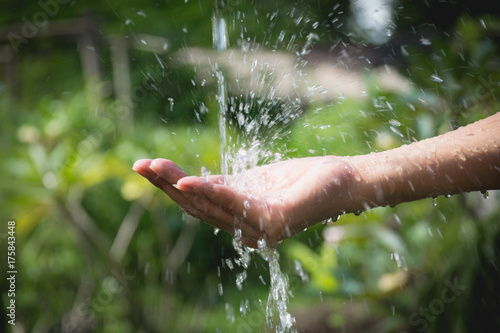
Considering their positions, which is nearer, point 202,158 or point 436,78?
point 436,78

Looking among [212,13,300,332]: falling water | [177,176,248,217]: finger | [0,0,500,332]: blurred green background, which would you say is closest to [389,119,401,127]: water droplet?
[0,0,500,332]: blurred green background

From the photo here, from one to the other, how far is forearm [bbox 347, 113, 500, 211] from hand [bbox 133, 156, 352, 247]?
0.07m

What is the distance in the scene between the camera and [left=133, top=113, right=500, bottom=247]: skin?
120 centimetres

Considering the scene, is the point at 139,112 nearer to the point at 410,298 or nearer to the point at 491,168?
the point at 410,298

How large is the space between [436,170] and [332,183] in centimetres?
33

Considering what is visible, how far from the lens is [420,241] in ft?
7.44

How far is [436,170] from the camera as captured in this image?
1.37m

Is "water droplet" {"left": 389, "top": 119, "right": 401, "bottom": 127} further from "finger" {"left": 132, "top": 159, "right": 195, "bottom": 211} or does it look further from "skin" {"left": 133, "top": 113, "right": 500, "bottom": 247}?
"finger" {"left": 132, "top": 159, "right": 195, "bottom": 211}

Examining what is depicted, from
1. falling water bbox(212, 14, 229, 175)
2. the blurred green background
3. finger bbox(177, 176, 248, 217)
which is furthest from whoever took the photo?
falling water bbox(212, 14, 229, 175)

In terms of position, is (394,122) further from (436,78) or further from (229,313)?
(229,313)

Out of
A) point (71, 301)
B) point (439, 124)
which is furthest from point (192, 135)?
point (439, 124)

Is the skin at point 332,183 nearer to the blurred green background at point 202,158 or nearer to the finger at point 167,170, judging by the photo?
the finger at point 167,170

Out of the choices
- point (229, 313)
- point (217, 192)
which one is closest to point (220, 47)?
point (229, 313)

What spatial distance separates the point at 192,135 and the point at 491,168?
2.25 metres
